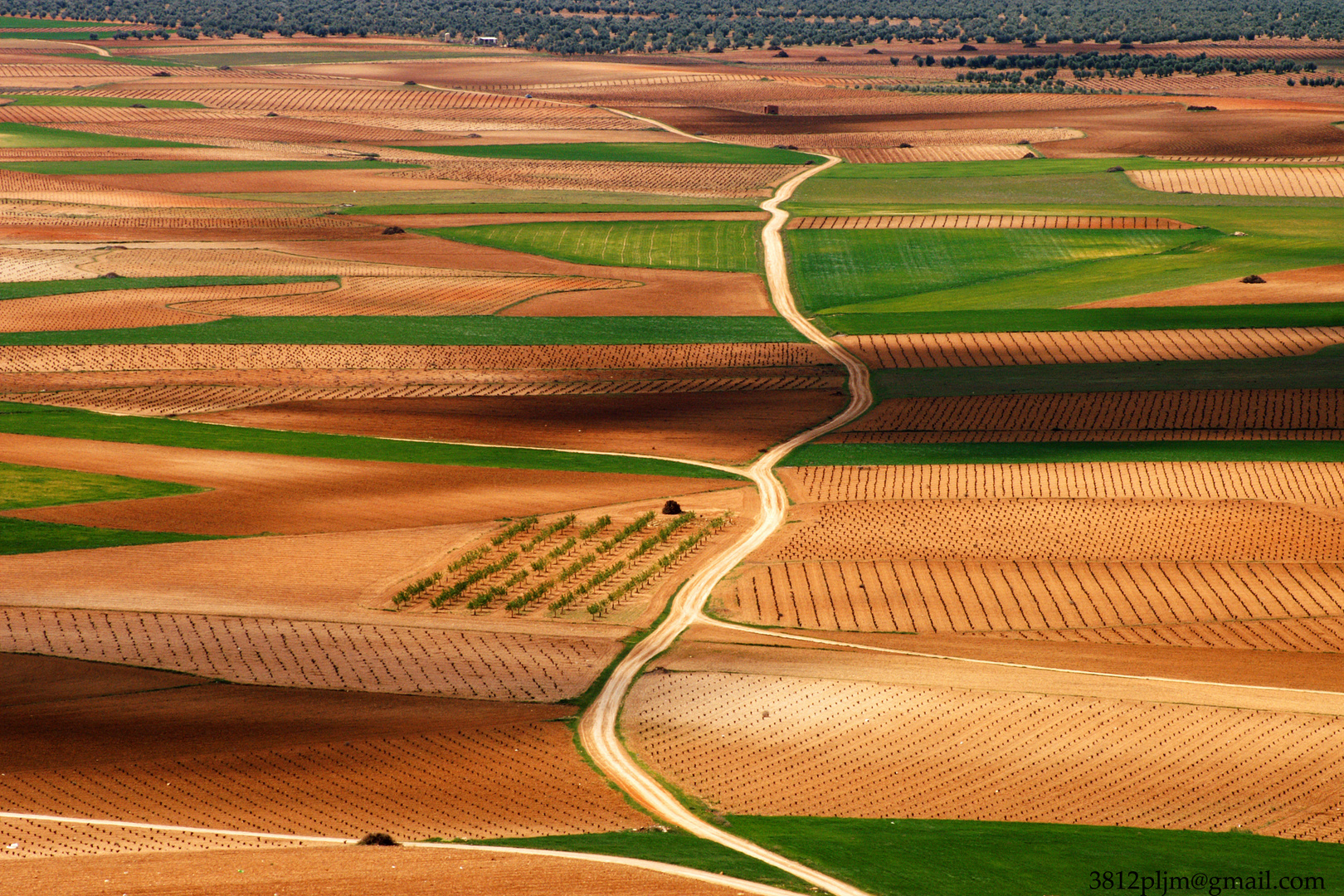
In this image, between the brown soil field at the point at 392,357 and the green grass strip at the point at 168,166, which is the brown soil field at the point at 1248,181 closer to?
the brown soil field at the point at 392,357

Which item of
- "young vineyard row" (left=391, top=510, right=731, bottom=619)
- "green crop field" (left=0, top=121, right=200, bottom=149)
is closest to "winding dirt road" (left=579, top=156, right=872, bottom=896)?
"young vineyard row" (left=391, top=510, right=731, bottom=619)

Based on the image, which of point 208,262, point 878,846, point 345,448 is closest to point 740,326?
point 345,448

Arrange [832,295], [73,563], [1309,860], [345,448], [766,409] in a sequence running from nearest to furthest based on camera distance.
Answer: [1309,860] < [73,563] < [345,448] < [766,409] < [832,295]

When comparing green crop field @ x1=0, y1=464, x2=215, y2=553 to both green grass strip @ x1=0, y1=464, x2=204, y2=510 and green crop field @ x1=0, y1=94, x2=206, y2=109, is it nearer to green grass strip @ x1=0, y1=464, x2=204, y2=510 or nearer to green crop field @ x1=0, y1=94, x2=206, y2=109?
green grass strip @ x1=0, y1=464, x2=204, y2=510

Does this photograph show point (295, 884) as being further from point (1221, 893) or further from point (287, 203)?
point (287, 203)

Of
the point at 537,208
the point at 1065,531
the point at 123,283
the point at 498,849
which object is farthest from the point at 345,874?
the point at 537,208

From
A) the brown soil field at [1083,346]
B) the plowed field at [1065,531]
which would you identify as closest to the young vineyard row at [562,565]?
the plowed field at [1065,531]
